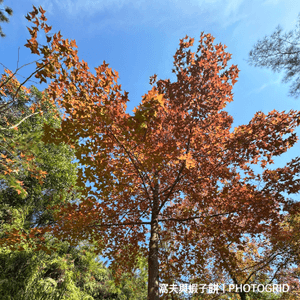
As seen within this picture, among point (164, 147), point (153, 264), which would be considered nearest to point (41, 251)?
point (153, 264)

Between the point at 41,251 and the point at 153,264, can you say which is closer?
the point at 153,264

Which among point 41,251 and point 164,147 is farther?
point 41,251

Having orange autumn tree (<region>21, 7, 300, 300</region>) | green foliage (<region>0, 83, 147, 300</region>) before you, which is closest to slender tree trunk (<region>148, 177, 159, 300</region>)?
orange autumn tree (<region>21, 7, 300, 300</region>)

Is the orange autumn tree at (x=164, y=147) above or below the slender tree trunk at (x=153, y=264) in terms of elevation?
above

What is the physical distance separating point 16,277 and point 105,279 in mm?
6856

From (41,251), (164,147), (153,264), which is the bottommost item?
(153,264)

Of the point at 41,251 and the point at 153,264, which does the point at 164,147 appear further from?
the point at 41,251

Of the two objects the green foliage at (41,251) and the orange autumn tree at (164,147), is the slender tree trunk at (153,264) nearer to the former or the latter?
the orange autumn tree at (164,147)

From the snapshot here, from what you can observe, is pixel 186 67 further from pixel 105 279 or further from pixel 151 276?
pixel 105 279

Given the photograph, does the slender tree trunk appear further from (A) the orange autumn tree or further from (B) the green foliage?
(B) the green foliage

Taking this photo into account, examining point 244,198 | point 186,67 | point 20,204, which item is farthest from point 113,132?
point 20,204

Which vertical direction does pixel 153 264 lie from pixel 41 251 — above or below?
Result: below

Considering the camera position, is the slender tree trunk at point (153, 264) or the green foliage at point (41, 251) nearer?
the slender tree trunk at point (153, 264)

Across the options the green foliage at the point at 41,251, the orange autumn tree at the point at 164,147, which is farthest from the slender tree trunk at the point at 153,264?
the green foliage at the point at 41,251
